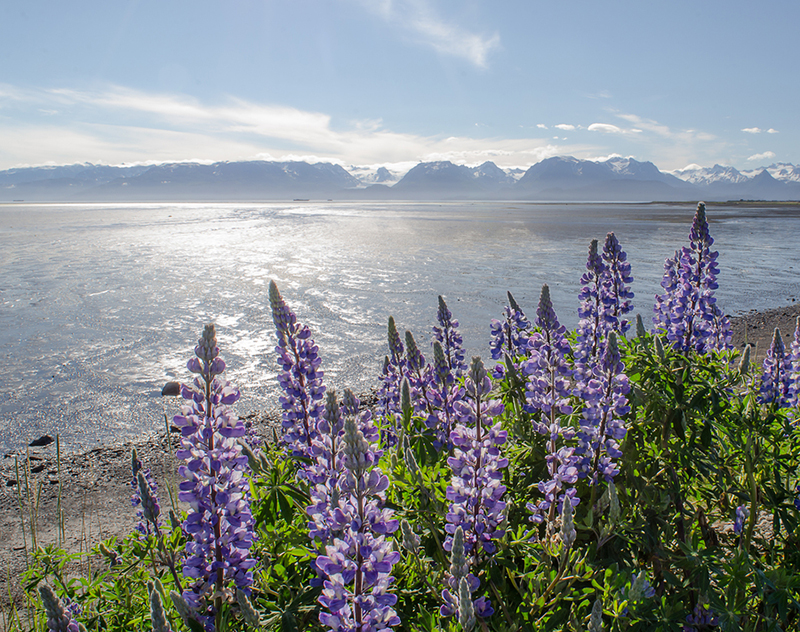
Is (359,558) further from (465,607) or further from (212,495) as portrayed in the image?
(212,495)

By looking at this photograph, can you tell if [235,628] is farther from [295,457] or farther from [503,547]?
[503,547]

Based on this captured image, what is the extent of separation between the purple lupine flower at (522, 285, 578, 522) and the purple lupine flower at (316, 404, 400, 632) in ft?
2.73

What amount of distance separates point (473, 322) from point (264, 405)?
21.5 ft

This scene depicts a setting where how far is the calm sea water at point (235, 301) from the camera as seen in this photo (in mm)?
9055

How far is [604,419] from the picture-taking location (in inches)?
81.6

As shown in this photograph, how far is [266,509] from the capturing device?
2025mm

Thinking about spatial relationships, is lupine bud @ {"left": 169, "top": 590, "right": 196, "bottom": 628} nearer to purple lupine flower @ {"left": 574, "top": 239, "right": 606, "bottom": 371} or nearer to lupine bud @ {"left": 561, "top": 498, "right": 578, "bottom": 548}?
lupine bud @ {"left": 561, "top": 498, "right": 578, "bottom": 548}

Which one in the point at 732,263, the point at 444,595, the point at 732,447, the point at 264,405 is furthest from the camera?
the point at 732,263

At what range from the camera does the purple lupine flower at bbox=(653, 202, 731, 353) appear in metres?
3.18

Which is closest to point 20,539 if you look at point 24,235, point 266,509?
point 266,509

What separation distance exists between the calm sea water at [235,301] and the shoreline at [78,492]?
0.48 meters

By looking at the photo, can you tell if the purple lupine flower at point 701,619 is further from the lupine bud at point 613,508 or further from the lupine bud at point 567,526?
the lupine bud at point 567,526

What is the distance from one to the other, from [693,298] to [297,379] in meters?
2.63

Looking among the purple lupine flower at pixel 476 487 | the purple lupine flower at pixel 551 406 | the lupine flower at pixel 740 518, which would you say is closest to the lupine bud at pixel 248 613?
the purple lupine flower at pixel 476 487
